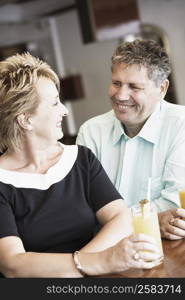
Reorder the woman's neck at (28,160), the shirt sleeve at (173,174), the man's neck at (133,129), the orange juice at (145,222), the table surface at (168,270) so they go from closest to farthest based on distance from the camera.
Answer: the table surface at (168,270) < the orange juice at (145,222) < the woman's neck at (28,160) < the shirt sleeve at (173,174) < the man's neck at (133,129)

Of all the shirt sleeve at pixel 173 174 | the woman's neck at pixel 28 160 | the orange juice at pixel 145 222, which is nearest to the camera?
the orange juice at pixel 145 222

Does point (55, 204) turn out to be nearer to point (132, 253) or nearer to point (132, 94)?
point (132, 253)

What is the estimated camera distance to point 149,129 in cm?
222

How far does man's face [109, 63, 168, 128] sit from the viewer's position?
7.32 feet

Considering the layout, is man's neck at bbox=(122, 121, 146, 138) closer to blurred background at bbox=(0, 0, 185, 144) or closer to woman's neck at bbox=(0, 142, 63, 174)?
woman's neck at bbox=(0, 142, 63, 174)

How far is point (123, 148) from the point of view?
90.2 inches

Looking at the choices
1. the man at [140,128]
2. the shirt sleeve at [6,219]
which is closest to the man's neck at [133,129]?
the man at [140,128]

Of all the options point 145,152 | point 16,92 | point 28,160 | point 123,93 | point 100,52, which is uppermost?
point 16,92

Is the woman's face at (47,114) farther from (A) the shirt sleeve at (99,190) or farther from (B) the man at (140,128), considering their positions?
(B) the man at (140,128)

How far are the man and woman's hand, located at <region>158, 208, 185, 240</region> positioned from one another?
36 cm

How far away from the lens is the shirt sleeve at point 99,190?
179 centimetres

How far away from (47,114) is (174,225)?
1.81 ft

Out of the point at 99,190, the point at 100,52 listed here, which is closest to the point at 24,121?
the point at 99,190

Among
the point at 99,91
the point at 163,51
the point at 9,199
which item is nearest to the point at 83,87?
the point at 99,91
